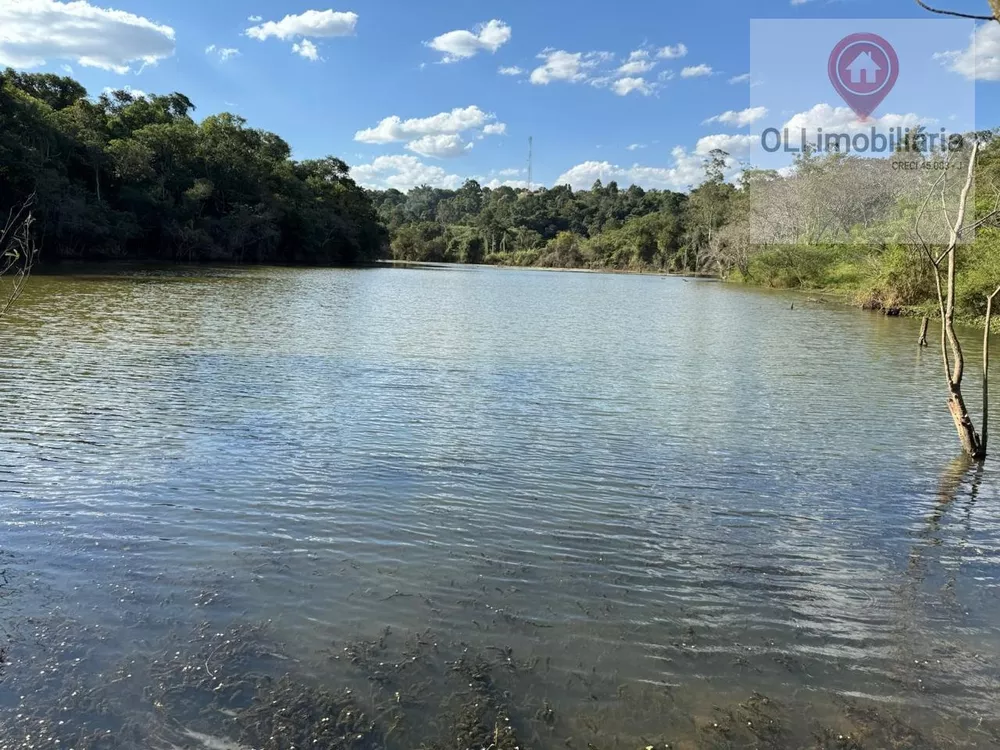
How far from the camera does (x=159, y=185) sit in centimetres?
6253

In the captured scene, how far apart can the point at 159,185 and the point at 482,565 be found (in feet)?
219

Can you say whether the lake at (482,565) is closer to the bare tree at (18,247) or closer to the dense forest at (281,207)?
the bare tree at (18,247)

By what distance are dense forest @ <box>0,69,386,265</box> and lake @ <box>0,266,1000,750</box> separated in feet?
136

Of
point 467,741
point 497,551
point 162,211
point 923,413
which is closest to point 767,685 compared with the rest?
point 467,741

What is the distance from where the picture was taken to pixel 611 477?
8023 mm

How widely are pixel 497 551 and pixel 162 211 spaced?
217ft

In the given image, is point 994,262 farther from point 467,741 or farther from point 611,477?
point 467,741

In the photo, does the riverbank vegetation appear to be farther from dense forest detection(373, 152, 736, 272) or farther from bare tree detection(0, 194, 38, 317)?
bare tree detection(0, 194, 38, 317)

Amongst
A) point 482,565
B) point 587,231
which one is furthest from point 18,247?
point 587,231

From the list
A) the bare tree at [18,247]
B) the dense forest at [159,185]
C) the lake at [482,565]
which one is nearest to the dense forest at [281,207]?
the dense forest at [159,185]

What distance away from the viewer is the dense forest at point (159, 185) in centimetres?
4803

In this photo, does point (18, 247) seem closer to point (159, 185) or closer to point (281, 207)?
point (159, 185)

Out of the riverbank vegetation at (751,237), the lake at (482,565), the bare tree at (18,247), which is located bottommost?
the lake at (482,565)

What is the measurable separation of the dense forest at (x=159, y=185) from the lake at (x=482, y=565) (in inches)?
1626
